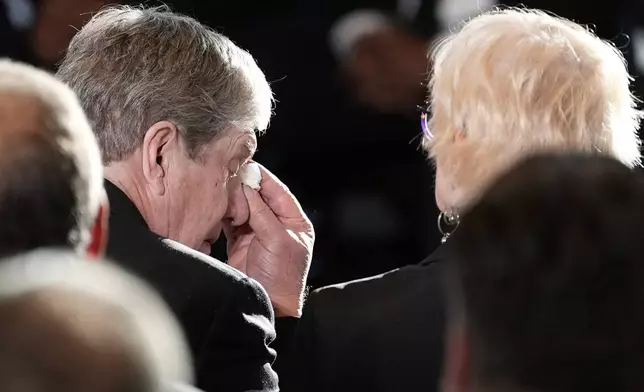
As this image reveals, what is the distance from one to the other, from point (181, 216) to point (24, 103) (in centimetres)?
86

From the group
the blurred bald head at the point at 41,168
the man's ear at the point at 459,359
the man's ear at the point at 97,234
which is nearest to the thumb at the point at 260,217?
the man's ear at the point at 97,234

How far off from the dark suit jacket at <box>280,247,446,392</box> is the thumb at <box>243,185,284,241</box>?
42cm

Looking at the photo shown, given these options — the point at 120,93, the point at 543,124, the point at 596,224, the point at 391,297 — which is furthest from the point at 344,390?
the point at 596,224

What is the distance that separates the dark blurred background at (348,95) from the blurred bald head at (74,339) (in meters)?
2.37

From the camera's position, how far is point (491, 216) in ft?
2.75

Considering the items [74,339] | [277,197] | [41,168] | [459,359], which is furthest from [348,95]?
[74,339]

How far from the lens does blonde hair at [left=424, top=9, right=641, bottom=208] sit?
1569 millimetres

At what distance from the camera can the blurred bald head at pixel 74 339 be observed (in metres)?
0.67

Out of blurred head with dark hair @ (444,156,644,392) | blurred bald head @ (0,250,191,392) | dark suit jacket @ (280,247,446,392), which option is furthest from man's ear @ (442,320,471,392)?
dark suit jacket @ (280,247,446,392)

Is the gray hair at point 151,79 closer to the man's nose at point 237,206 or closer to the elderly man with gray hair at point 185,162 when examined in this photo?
the elderly man with gray hair at point 185,162

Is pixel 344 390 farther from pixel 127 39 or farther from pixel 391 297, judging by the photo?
pixel 127 39

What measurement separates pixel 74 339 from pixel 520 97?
1014mm

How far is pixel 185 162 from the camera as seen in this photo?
6.03 ft

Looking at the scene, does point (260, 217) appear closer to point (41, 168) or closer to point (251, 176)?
point (251, 176)
